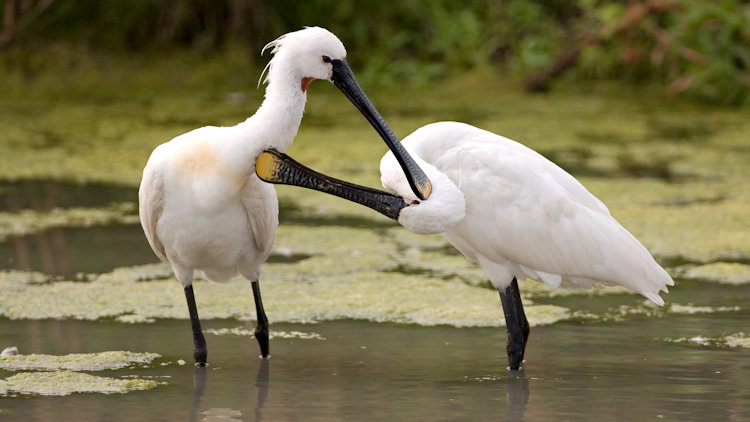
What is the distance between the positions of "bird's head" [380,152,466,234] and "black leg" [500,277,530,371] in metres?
0.47

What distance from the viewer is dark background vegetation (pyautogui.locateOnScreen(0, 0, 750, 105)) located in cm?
1288

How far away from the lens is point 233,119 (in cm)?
1087

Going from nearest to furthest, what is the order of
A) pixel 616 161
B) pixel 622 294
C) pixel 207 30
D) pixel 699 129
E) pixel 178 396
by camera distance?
1. pixel 178 396
2. pixel 622 294
3. pixel 616 161
4. pixel 699 129
5. pixel 207 30

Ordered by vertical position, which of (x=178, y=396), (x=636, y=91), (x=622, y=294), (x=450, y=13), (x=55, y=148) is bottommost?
(x=178, y=396)

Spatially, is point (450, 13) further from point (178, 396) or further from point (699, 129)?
point (178, 396)

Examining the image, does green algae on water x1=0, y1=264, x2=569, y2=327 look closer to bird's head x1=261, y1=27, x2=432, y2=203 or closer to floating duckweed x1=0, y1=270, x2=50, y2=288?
floating duckweed x1=0, y1=270, x2=50, y2=288

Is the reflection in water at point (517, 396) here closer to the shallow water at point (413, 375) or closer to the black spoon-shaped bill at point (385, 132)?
the shallow water at point (413, 375)

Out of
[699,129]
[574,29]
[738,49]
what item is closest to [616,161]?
[699,129]

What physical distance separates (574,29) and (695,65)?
2251 millimetres

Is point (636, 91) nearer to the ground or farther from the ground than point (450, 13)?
nearer to the ground

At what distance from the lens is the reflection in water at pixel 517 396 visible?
3.93 metres

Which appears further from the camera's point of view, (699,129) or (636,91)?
(636,91)

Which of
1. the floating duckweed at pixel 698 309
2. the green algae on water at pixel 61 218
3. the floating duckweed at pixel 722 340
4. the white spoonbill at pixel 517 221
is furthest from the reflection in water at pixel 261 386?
the green algae on water at pixel 61 218

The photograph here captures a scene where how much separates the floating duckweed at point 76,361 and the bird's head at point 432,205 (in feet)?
3.51
